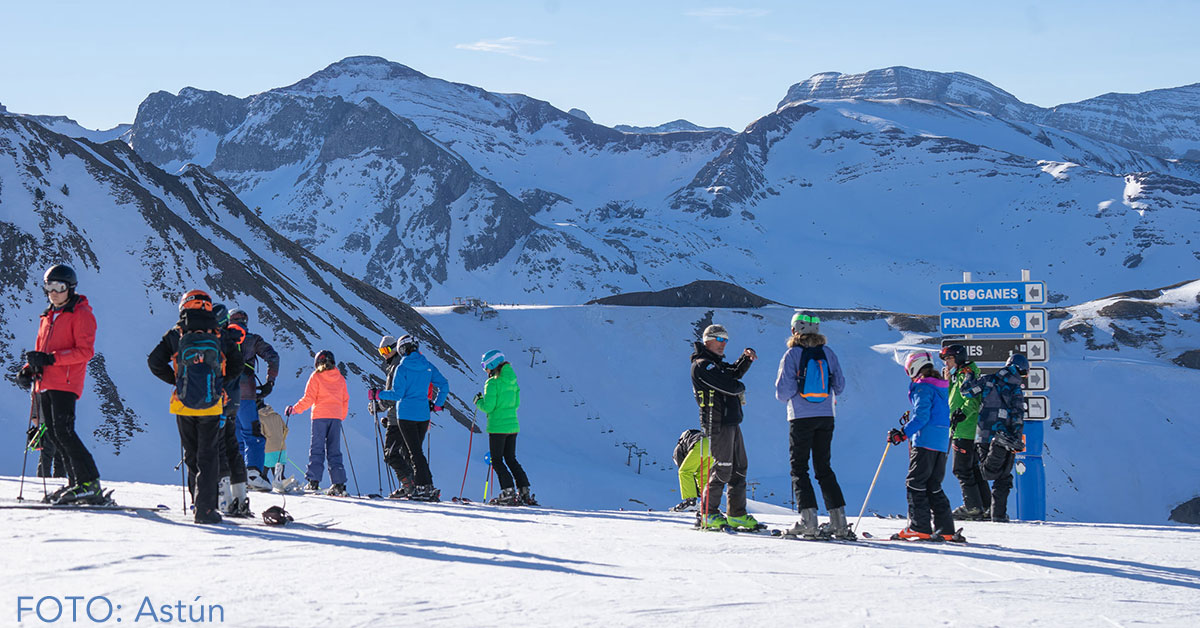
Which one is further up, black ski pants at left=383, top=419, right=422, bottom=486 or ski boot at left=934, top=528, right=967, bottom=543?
black ski pants at left=383, top=419, right=422, bottom=486

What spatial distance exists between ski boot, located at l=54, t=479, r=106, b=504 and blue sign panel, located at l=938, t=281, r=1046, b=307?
11860mm

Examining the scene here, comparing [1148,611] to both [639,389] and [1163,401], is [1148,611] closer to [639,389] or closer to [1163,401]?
[639,389]

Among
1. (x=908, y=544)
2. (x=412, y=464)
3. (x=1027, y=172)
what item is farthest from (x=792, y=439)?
(x=1027, y=172)

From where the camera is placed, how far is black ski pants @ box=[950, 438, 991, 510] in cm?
1252

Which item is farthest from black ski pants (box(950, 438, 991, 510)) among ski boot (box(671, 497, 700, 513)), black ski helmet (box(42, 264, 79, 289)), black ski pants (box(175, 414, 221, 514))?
black ski helmet (box(42, 264, 79, 289))

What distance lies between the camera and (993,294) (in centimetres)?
1598

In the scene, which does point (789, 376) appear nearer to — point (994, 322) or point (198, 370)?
point (198, 370)

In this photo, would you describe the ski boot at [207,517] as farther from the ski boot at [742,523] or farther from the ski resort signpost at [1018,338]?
the ski resort signpost at [1018,338]

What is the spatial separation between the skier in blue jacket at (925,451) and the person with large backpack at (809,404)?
86 centimetres

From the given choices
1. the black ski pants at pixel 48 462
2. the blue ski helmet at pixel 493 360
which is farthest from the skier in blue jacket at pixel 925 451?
the black ski pants at pixel 48 462

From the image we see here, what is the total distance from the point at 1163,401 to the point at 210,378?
45.4 m

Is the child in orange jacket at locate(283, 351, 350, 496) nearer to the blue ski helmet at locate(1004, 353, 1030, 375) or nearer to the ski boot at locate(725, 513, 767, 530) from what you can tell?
the ski boot at locate(725, 513, 767, 530)

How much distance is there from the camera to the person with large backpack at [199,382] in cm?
802

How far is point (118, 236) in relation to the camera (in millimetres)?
29984
